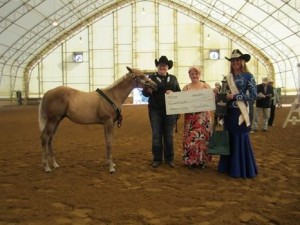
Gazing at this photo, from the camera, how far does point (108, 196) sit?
355cm

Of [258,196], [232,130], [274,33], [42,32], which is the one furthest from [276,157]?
[42,32]

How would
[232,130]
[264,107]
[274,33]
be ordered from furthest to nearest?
[274,33] < [264,107] < [232,130]

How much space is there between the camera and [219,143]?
170 inches

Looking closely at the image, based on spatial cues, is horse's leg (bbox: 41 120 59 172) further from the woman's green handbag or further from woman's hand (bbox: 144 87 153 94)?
A: the woman's green handbag

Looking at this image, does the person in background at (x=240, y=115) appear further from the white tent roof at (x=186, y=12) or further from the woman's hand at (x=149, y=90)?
the white tent roof at (x=186, y=12)

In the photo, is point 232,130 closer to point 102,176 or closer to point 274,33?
point 102,176

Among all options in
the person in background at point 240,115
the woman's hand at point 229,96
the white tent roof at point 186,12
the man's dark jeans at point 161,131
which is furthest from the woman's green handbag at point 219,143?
the white tent roof at point 186,12

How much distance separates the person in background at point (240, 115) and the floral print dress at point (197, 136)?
0.45 meters

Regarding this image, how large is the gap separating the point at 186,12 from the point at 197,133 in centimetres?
2365

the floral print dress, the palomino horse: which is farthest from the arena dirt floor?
the palomino horse

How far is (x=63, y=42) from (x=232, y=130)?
2605 centimetres

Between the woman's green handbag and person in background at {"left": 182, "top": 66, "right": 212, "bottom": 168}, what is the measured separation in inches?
8.8

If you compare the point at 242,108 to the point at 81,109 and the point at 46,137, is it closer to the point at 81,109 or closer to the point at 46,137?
the point at 81,109

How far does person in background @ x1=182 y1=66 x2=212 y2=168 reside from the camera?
467cm
